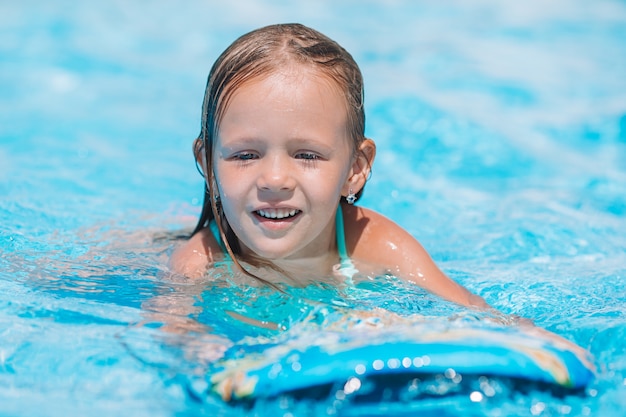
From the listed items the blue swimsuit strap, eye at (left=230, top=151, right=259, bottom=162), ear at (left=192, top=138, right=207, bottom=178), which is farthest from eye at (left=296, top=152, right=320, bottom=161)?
the blue swimsuit strap

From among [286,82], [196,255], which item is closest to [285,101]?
[286,82]

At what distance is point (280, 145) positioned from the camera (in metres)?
3.02

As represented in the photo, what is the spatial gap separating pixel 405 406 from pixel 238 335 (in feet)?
2.26

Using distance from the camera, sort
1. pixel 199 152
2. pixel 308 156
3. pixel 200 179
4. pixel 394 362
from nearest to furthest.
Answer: pixel 394 362 < pixel 308 156 < pixel 199 152 < pixel 200 179

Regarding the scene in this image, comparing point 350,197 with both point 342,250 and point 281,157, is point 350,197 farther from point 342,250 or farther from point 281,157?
point 281,157

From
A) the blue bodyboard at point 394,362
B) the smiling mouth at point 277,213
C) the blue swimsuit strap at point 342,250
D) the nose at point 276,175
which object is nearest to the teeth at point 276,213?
the smiling mouth at point 277,213

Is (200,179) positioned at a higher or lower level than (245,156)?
lower

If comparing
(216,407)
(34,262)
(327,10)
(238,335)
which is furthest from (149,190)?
(327,10)

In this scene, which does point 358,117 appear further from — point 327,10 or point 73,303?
point 327,10

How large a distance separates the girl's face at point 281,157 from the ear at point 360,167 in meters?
0.18

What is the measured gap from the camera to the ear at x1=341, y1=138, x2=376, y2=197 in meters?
3.39

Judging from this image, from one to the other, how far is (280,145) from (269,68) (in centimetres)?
29

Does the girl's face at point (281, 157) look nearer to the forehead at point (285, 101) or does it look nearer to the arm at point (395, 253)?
the forehead at point (285, 101)

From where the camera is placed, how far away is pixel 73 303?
10.1 ft
